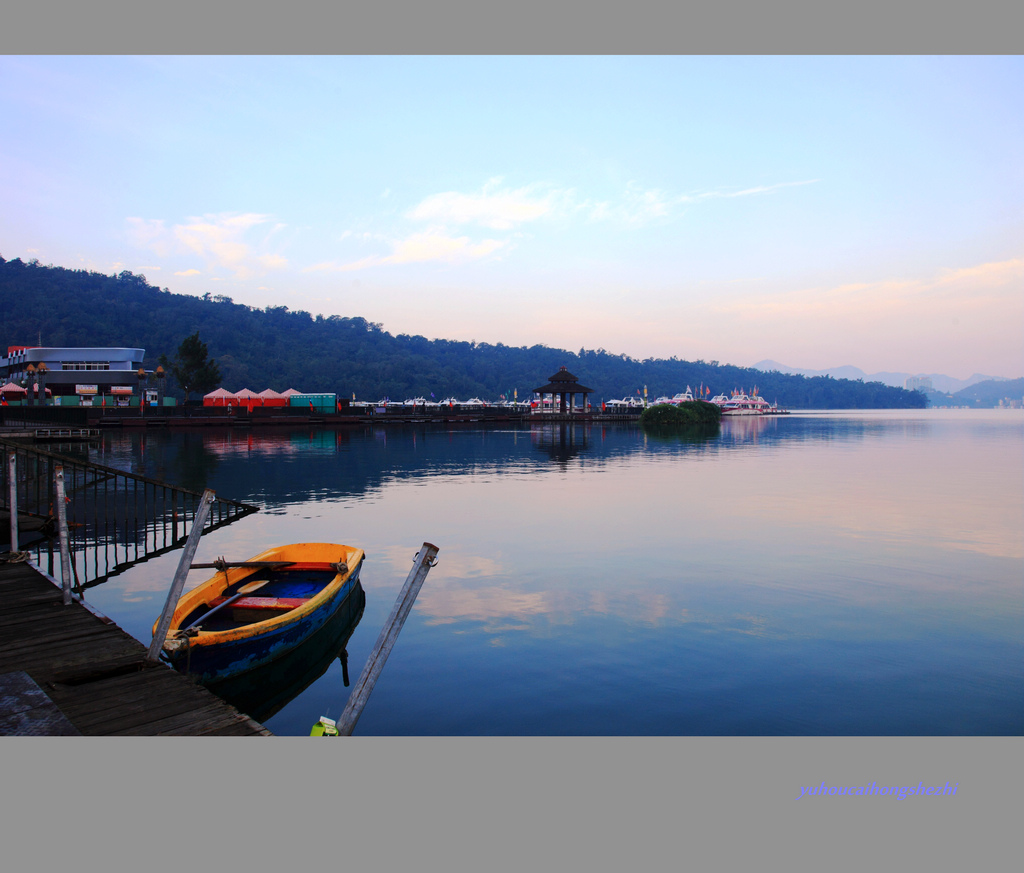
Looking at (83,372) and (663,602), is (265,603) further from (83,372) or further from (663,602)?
(83,372)

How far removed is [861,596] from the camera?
12523 millimetres

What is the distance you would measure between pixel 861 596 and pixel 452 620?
767 centimetres

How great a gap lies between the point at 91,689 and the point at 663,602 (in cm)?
891

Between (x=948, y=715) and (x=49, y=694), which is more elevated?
(x=49, y=694)

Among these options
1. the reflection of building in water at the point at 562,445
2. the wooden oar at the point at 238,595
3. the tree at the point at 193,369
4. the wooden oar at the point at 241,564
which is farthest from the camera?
the tree at the point at 193,369

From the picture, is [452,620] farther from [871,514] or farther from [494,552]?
[871,514]

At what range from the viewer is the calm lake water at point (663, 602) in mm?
7906

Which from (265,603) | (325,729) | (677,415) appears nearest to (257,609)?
(265,603)

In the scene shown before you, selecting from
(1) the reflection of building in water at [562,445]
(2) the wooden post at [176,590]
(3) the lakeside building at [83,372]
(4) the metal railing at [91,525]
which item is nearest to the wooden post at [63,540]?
(4) the metal railing at [91,525]

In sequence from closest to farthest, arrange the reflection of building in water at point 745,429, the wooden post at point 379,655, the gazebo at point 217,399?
1. the wooden post at point 379,655
2. the reflection of building in water at point 745,429
3. the gazebo at point 217,399

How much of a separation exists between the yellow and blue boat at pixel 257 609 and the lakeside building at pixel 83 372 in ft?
269

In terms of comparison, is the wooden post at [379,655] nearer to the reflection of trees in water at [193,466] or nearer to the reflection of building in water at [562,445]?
the reflection of trees in water at [193,466]

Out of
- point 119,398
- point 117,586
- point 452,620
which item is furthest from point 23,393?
point 452,620

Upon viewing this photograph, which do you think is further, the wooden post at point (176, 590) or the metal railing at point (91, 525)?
the metal railing at point (91, 525)
